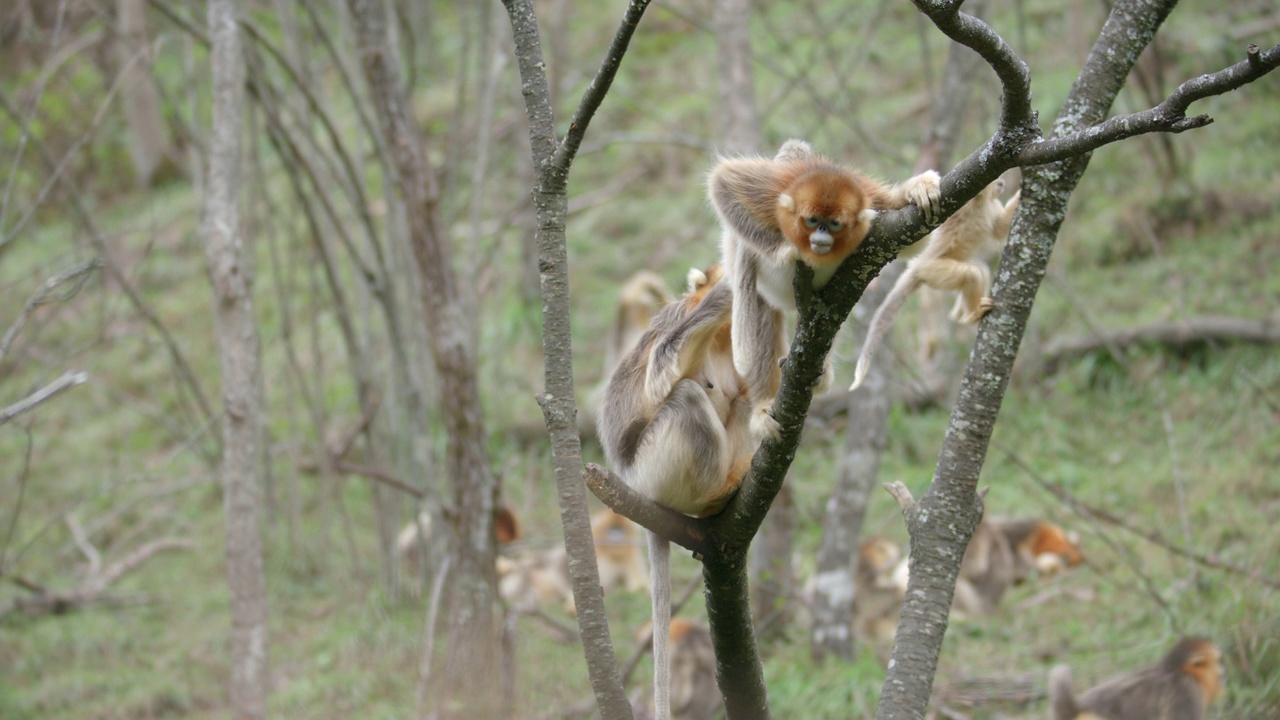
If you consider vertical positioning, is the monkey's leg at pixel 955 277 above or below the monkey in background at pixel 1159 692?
above

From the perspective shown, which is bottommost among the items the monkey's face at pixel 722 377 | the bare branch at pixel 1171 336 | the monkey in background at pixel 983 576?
the monkey in background at pixel 983 576

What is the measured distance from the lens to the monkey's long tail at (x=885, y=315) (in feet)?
13.3

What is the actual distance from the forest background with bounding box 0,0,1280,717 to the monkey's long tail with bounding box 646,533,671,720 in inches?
73.1

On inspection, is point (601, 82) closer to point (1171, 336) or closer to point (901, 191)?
point (901, 191)

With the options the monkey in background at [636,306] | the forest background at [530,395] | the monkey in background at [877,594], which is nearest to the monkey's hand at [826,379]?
the forest background at [530,395]

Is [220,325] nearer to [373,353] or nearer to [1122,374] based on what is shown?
[373,353]

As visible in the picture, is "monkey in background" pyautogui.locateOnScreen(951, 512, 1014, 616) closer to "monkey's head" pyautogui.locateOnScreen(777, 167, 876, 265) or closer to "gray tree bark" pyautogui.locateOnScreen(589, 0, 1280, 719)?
"gray tree bark" pyautogui.locateOnScreen(589, 0, 1280, 719)

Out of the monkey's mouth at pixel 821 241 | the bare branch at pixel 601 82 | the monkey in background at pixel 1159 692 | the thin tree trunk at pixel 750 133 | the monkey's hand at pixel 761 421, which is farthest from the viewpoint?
the thin tree trunk at pixel 750 133

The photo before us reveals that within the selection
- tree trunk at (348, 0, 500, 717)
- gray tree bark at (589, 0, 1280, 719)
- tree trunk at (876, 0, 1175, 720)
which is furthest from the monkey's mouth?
tree trunk at (348, 0, 500, 717)

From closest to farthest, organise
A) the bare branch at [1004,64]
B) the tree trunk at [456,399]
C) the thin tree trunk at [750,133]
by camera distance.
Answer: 1. the bare branch at [1004,64]
2. the tree trunk at [456,399]
3. the thin tree trunk at [750,133]

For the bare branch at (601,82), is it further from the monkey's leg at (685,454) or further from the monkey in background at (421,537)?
the monkey in background at (421,537)

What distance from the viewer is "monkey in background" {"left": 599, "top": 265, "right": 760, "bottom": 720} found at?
3543 millimetres

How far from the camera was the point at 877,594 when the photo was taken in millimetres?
6965

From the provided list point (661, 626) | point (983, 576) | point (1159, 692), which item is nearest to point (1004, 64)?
point (661, 626)
